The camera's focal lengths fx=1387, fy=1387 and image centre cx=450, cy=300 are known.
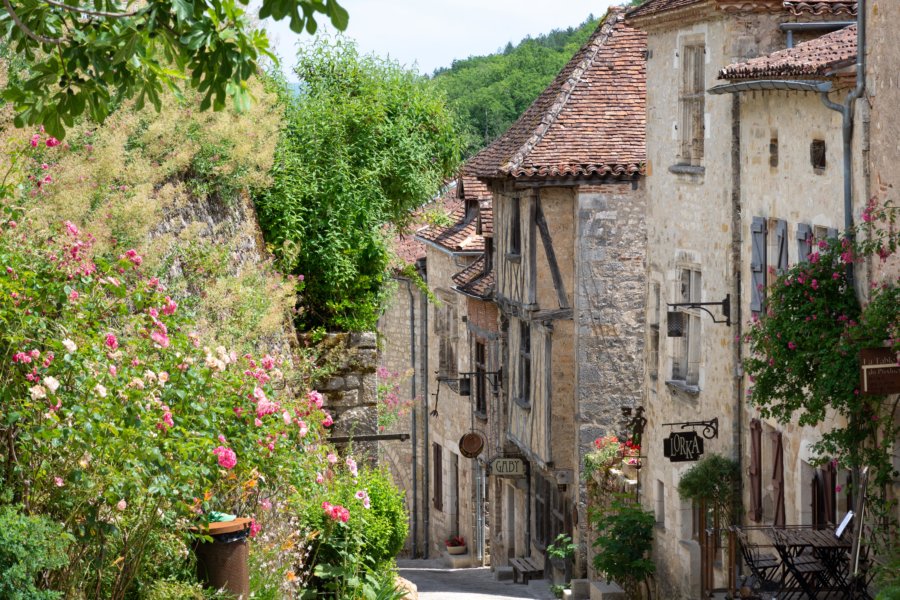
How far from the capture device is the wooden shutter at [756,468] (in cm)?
1386

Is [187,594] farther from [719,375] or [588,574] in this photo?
[588,574]

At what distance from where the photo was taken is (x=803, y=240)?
12656mm

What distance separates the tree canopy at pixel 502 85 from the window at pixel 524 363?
2871 centimetres

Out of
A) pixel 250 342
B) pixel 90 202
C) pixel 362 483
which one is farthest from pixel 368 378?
pixel 90 202

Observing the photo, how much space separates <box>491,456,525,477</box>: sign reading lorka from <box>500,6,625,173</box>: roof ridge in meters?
5.09

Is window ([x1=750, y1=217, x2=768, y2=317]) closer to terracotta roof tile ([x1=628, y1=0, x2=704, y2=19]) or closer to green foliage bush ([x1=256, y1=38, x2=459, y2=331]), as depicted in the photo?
terracotta roof tile ([x1=628, y1=0, x2=704, y2=19])

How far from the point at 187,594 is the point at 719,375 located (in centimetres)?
840

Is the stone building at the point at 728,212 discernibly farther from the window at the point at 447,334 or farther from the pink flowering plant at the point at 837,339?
the window at the point at 447,334

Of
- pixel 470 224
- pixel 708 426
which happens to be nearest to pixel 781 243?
pixel 708 426

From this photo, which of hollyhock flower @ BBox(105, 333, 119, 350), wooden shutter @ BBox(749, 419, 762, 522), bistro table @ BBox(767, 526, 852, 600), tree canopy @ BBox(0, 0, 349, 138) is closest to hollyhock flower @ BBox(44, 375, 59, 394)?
hollyhock flower @ BBox(105, 333, 119, 350)

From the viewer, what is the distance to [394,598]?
1066 centimetres

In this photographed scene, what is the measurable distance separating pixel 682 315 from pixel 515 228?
19.9 feet

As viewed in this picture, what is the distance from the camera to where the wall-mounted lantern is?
14625 millimetres

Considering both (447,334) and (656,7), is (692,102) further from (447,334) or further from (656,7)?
(447,334)
